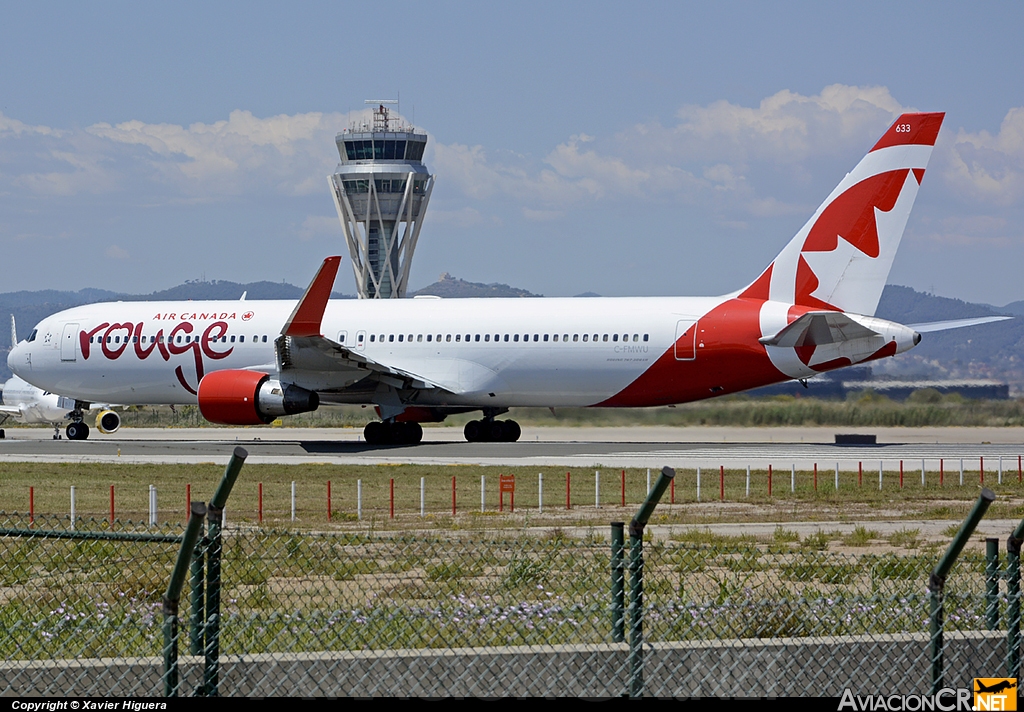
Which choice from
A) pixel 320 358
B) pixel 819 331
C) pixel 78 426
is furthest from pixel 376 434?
pixel 819 331

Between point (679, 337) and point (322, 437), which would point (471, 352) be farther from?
point (322, 437)

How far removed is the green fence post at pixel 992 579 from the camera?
8.16 metres

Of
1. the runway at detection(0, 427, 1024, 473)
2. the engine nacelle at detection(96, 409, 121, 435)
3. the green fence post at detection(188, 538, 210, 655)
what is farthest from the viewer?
the engine nacelle at detection(96, 409, 121, 435)

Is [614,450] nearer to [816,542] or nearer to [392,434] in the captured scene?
[392,434]

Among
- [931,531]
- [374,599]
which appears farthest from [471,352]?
[374,599]

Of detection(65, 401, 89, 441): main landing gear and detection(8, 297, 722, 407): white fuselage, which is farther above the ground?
detection(8, 297, 722, 407): white fuselage

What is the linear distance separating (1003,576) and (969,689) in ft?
2.50

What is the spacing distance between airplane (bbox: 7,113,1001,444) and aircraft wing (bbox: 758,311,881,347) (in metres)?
0.04

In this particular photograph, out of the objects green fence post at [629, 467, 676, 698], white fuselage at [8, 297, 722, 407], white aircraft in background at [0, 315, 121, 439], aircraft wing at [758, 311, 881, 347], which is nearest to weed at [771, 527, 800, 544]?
green fence post at [629, 467, 676, 698]

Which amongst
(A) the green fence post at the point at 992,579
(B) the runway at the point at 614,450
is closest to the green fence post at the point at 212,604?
(A) the green fence post at the point at 992,579

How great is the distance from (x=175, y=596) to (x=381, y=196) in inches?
4376

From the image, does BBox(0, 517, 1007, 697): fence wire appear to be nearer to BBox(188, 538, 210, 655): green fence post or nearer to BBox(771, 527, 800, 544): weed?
BBox(188, 538, 210, 655): green fence post

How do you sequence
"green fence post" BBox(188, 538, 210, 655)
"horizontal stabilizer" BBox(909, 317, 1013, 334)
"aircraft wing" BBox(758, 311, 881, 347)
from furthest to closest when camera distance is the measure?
"horizontal stabilizer" BBox(909, 317, 1013, 334) < "aircraft wing" BBox(758, 311, 881, 347) < "green fence post" BBox(188, 538, 210, 655)

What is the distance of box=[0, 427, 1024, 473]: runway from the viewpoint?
33062 mm
